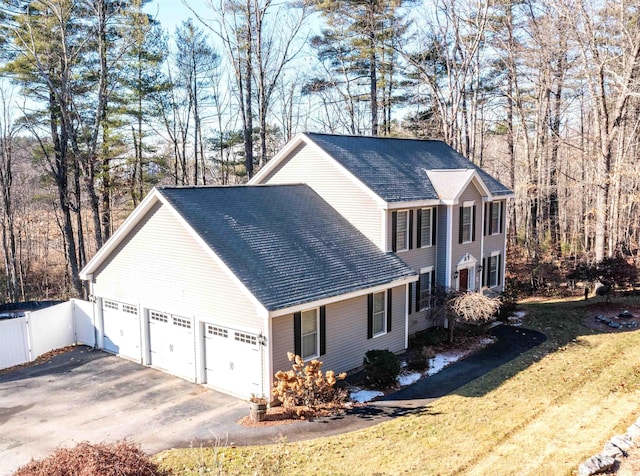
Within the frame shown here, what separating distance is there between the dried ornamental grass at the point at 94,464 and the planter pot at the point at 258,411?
454 cm

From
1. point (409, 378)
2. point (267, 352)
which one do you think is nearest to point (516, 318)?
point (409, 378)

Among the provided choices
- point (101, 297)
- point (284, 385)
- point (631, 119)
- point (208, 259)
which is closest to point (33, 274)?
point (101, 297)

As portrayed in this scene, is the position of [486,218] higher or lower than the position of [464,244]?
higher

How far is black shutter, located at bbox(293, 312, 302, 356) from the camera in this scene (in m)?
14.3

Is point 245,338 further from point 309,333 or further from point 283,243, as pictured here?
point 283,243

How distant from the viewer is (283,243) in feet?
53.6

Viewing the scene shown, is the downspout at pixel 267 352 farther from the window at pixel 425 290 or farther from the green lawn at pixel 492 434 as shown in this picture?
the window at pixel 425 290

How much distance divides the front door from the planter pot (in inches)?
474

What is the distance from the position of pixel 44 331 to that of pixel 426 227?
48.6 feet

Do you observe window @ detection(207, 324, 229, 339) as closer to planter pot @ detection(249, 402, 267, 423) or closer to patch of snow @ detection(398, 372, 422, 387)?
planter pot @ detection(249, 402, 267, 423)

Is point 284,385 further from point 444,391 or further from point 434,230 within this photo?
point 434,230

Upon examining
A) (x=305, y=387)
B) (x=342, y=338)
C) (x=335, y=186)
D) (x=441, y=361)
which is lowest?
(x=441, y=361)

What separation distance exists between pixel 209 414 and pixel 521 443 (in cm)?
769

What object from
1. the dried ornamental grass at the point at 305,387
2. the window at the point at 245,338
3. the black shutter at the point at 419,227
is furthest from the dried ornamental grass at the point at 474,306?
the window at the point at 245,338
